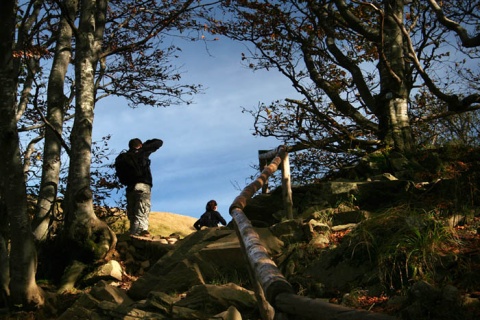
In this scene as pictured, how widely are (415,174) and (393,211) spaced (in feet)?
6.67

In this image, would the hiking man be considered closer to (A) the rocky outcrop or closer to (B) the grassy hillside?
(A) the rocky outcrop

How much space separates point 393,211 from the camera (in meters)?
5.99

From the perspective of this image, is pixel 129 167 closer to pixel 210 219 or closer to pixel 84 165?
pixel 84 165

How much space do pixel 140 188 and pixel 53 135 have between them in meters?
2.66

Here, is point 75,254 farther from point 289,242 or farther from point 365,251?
point 365,251

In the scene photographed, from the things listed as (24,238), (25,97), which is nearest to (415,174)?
(24,238)

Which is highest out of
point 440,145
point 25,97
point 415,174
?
point 25,97

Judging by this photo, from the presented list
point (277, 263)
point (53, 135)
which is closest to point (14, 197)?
point (277, 263)

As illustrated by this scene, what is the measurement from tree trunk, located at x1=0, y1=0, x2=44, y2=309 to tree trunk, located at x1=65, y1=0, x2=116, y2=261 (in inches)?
59.8

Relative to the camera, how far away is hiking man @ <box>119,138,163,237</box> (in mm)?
10453

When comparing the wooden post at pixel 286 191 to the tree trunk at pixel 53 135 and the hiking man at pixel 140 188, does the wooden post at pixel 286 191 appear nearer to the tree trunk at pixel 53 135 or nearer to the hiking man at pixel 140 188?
the hiking man at pixel 140 188

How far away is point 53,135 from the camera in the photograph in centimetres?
1152

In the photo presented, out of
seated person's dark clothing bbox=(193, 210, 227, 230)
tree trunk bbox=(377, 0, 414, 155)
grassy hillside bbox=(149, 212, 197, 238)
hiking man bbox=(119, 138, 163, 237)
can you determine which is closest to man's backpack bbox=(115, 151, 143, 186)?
hiking man bbox=(119, 138, 163, 237)

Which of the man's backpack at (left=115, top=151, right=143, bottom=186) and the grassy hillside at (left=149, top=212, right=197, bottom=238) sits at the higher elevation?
the man's backpack at (left=115, top=151, right=143, bottom=186)
